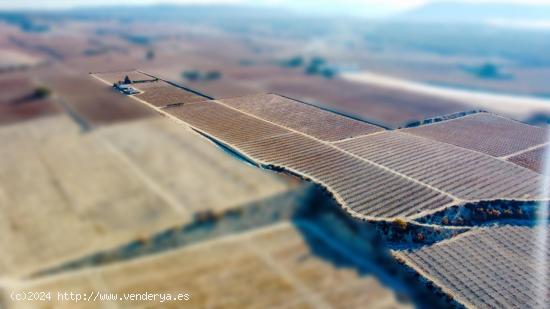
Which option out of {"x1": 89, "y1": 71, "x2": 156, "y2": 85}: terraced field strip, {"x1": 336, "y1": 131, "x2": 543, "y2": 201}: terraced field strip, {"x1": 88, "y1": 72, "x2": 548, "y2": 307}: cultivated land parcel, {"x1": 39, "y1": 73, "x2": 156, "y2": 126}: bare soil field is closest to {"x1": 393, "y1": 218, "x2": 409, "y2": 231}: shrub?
{"x1": 88, "y1": 72, "x2": 548, "y2": 307}: cultivated land parcel

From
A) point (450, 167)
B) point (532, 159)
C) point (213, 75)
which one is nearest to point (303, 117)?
point (450, 167)

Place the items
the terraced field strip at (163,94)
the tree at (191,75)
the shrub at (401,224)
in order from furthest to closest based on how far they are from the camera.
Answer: the tree at (191,75) → the terraced field strip at (163,94) → the shrub at (401,224)

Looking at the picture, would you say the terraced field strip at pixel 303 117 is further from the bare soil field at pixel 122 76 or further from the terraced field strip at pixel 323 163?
the bare soil field at pixel 122 76

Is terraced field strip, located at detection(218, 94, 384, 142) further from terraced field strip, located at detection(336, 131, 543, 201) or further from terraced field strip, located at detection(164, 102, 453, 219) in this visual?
terraced field strip, located at detection(336, 131, 543, 201)

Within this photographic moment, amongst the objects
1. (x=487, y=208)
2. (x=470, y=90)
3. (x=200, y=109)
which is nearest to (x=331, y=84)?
(x=470, y=90)

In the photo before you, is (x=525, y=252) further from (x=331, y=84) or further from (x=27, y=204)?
(x=331, y=84)

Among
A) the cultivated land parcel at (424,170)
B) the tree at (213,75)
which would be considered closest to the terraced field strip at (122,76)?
the cultivated land parcel at (424,170)
